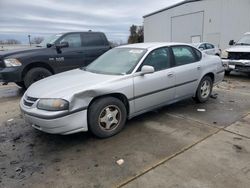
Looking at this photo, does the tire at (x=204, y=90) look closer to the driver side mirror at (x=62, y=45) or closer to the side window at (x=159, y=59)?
the side window at (x=159, y=59)

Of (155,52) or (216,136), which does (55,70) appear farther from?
(216,136)

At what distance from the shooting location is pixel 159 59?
15.6 ft

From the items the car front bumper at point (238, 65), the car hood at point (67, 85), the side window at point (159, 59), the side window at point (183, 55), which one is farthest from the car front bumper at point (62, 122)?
the car front bumper at point (238, 65)

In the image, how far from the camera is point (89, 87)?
372 centimetres

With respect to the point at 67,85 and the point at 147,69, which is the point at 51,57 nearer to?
the point at 67,85

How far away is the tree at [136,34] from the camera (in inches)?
1560

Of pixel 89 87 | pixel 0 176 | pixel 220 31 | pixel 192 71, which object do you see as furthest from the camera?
pixel 220 31

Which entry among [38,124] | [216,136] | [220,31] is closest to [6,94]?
[38,124]

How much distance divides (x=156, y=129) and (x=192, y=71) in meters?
1.73

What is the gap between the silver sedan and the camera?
11.6 ft

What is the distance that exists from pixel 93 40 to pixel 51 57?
178cm

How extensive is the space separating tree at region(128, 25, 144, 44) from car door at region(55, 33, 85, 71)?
3176cm

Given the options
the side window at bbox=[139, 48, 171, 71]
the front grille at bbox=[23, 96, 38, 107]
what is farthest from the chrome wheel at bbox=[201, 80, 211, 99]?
the front grille at bbox=[23, 96, 38, 107]

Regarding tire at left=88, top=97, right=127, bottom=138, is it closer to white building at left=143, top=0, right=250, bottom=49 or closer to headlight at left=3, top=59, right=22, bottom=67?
headlight at left=3, top=59, right=22, bottom=67
